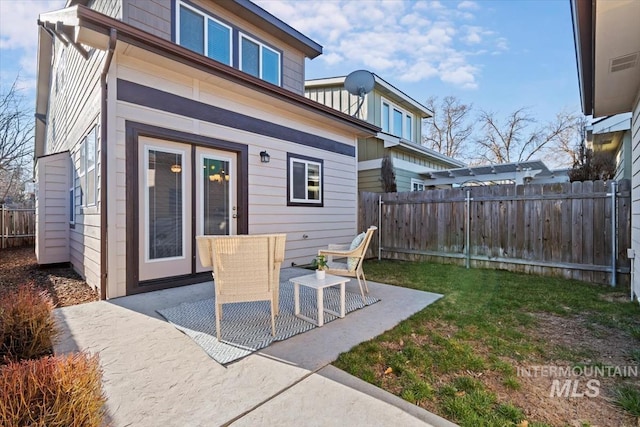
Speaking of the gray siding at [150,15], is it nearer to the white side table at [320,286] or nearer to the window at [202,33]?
the window at [202,33]

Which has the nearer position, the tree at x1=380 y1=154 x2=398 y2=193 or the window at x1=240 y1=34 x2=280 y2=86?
the window at x1=240 y1=34 x2=280 y2=86

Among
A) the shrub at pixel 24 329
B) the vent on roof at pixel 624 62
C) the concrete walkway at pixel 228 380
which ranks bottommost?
the concrete walkway at pixel 228 380

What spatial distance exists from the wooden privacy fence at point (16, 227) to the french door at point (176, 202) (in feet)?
28.6

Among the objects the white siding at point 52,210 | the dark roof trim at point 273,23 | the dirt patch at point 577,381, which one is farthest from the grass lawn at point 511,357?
the white siding at point 52,210

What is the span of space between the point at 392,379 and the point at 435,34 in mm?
9560

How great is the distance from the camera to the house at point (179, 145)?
12.9ft

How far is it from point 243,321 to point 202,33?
5256 mm

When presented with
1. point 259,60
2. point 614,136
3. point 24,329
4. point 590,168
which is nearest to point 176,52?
point 259,60

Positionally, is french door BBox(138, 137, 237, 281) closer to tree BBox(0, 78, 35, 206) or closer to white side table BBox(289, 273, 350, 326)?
white side table BBox(289, 273, 350, 326)

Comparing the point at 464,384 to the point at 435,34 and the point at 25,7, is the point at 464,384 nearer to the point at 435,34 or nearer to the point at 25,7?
the point at 435,34

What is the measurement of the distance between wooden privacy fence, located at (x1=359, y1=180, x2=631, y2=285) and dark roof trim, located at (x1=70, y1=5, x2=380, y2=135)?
11.2ft

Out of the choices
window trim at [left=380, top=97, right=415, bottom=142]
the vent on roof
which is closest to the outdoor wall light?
the vent on roof

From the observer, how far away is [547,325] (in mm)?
3221

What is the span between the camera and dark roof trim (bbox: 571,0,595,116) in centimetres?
247
